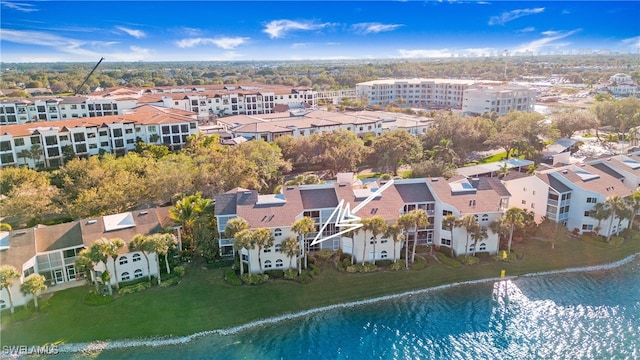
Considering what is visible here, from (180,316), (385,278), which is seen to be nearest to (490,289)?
(385,278)

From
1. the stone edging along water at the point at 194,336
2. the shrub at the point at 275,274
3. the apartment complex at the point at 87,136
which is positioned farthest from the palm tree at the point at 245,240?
the apartment complex at the point at 87,136

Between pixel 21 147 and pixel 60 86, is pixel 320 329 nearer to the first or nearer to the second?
pixel 21 147

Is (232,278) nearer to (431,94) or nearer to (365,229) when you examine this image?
(365,229)

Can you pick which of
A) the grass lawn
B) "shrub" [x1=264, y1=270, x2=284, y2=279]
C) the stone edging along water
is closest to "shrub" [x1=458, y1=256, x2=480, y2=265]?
the grass lawn

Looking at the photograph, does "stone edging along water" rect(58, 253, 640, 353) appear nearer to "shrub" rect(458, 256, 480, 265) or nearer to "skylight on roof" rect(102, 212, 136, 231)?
"shrub" rect(458, 256, 480, 265)
